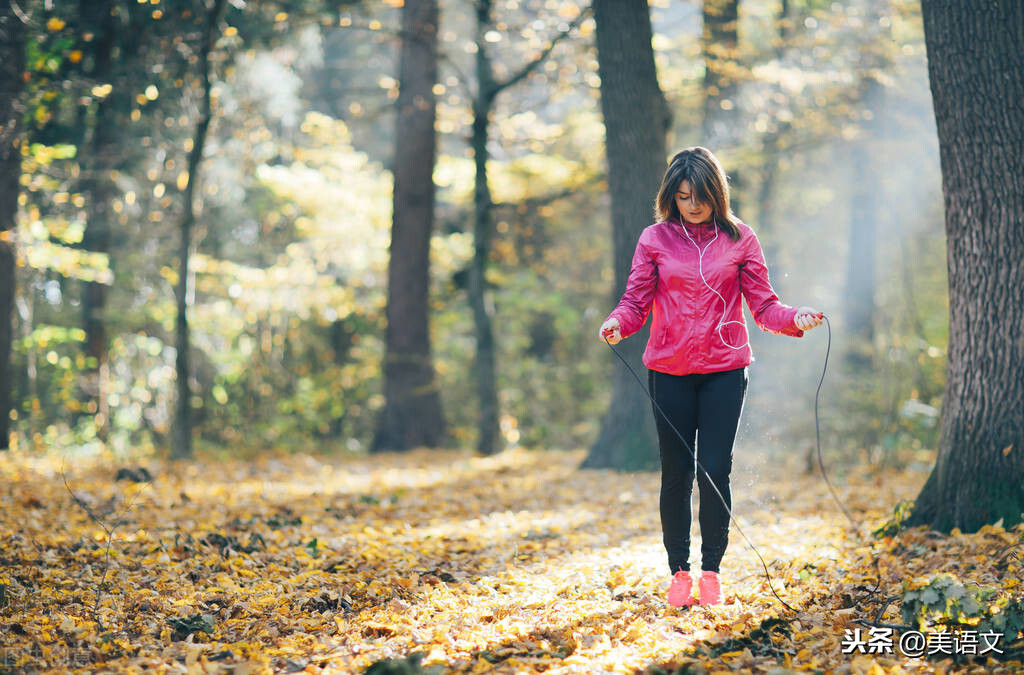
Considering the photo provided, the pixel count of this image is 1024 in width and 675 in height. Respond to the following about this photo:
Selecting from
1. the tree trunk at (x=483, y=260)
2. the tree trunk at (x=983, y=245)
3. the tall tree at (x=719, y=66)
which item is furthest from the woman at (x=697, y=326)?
the tree trunk at (x=483, y=260)

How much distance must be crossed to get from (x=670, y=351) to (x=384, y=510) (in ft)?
11.2

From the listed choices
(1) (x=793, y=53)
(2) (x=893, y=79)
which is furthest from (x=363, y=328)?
(2) (x=893, y=79)

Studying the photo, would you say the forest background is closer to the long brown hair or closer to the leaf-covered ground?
the leaf-covered ground

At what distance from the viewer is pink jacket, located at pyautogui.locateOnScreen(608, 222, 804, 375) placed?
3.43 m

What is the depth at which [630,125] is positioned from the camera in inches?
283

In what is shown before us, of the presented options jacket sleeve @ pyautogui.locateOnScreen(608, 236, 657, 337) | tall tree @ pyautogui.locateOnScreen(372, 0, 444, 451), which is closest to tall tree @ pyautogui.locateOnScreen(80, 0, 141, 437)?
tall tree @ pyautogui.locateOnScreen(372, 0, 444, 451)

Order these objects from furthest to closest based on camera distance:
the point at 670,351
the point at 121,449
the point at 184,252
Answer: the point at 121,449 < the point at 184,252 < the point at 670,351

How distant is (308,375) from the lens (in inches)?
463

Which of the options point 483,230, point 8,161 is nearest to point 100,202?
point 8,161

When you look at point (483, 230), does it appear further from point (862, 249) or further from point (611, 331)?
point (862, 249)

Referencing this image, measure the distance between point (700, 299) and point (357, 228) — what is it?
9.41 metres

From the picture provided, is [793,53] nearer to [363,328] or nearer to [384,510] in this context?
[363,328]

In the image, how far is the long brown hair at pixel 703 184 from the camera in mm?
3439

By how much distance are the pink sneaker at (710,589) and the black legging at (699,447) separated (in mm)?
34
